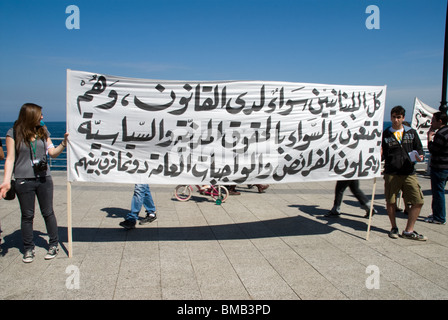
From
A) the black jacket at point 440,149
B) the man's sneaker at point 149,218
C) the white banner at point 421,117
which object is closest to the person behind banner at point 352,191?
the black jacket at point 440,149

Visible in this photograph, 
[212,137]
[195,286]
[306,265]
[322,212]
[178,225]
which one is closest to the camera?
[195,286]

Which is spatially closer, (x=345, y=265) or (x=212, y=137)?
(x=345, y=265)

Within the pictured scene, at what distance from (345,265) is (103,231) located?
3.87 m

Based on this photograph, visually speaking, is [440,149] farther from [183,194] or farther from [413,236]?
[183,194]

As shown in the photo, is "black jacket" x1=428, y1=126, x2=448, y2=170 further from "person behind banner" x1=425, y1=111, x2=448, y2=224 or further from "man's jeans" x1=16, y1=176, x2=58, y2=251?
"man's jeans" x1=16, y1=176, x2=58, y2=251

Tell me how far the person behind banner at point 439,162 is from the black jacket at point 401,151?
1.08m

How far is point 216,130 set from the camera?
4.68 metres

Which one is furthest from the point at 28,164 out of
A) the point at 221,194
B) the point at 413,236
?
the point at 413,236

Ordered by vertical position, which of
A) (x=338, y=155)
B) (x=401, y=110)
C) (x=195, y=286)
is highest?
(x=401, y=110)

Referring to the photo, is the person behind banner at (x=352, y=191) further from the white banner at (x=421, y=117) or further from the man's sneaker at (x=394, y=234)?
the white banner at (x=421, y=117)

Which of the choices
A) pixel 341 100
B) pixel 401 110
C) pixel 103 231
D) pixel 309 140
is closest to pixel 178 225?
pixel 103 231

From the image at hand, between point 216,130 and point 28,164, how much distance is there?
97.8 inches

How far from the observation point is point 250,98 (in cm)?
474

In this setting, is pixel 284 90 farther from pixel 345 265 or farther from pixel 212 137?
pixel 345 265
